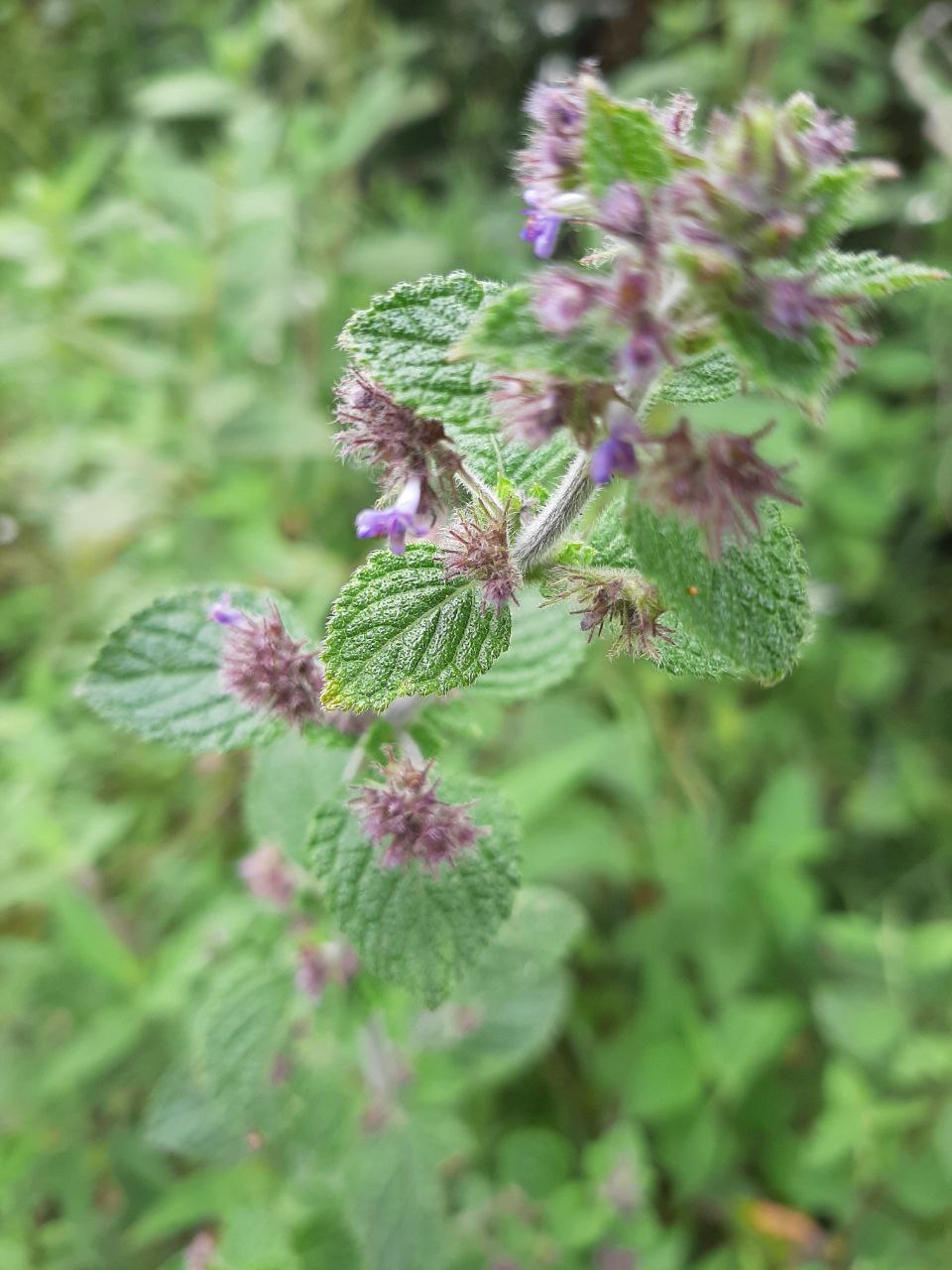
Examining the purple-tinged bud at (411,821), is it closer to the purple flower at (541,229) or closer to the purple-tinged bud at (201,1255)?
the purple flower at (541,229)

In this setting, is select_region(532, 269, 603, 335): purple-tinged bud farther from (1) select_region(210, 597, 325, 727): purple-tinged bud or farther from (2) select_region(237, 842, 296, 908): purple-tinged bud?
(2) select_region(237, 842, 296, 908): purple-tinged bud

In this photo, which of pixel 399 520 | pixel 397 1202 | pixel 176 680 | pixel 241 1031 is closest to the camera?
pixel 399 520

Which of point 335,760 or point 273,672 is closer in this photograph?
point 273,672

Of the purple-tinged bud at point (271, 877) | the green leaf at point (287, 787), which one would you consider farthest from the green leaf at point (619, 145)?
the purple-tinged bud at point (271, 877)

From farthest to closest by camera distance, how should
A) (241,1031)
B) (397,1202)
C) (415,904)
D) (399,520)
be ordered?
(397,1202), (241,1031), (415,904), (399,520)

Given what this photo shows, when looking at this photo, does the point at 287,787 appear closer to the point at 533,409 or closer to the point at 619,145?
the point at 533,409

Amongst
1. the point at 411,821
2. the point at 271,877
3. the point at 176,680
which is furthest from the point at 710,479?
the point at 271,877
